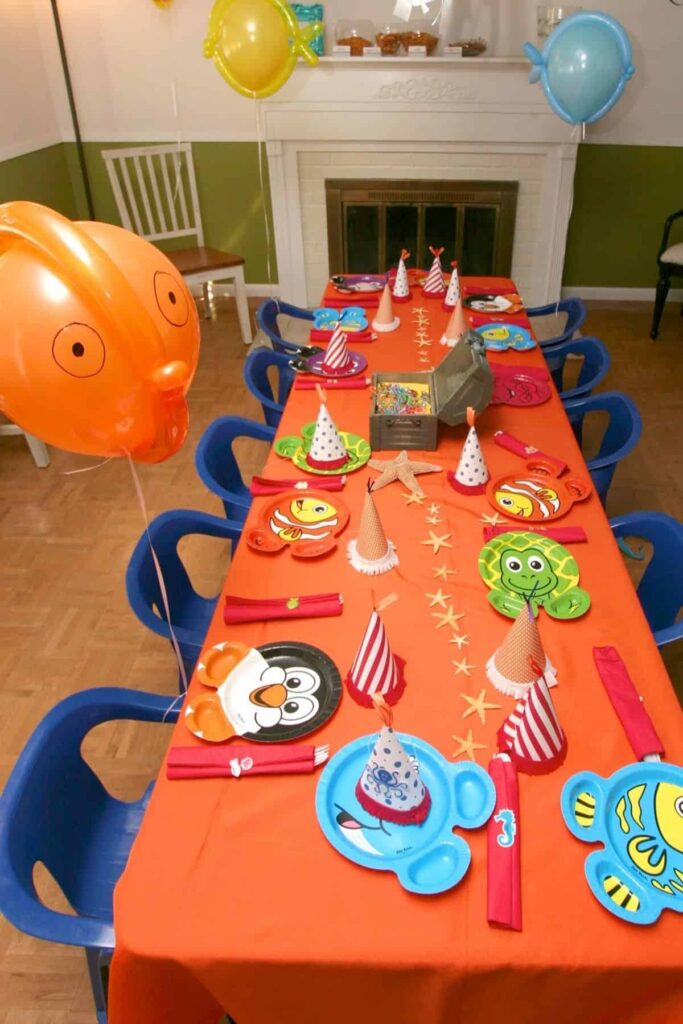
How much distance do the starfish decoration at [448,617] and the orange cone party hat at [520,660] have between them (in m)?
0.14

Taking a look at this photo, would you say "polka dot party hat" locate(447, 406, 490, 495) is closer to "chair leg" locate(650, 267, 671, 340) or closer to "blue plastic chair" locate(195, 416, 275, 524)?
"blue plastic chair" locate(195, 416, 275, 524)

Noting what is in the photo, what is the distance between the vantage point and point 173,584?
177cm

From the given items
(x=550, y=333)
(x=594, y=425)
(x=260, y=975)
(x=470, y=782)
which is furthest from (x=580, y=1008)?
(x=550, y=333)

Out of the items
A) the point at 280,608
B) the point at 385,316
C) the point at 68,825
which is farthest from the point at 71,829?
the point at 385,316

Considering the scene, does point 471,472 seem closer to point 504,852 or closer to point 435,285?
point 504,852

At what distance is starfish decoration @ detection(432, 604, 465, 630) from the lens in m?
1.37

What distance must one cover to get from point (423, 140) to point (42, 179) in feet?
7.71

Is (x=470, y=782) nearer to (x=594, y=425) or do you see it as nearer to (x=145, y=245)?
(x=145, y=245)

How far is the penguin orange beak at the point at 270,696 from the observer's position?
47.5 inches

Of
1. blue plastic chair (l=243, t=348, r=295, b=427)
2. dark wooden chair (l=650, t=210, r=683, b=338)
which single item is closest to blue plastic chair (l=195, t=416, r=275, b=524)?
blue plastic chair (l=243, t=348, r=295, b=427)

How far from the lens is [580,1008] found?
3.07ft

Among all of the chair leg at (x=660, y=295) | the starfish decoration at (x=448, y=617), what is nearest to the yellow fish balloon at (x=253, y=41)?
the chair leg at (x=660, y=295)

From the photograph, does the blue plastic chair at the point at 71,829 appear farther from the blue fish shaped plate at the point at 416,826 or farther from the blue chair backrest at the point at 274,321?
the blue chair backrest at the point at 274,321

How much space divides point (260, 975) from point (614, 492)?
249 cm
